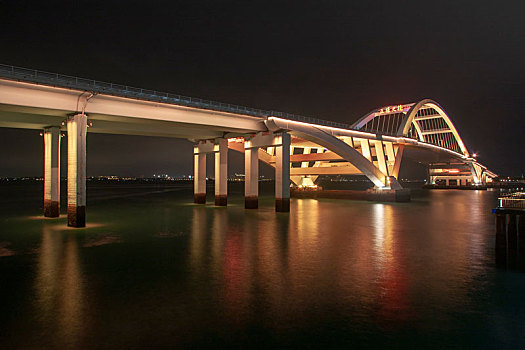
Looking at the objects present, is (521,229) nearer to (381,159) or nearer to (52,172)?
(52,172)

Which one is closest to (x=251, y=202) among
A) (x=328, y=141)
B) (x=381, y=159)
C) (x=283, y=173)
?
(x=283, y=173)

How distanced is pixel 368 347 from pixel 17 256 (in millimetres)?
14941

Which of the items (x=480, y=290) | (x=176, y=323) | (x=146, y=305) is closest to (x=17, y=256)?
(x=146, y=305)

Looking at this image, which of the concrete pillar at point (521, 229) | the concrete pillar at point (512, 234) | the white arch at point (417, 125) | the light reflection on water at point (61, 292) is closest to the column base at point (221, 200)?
the light reflection on water at point (61, 292)

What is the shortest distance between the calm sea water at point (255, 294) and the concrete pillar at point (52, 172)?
10515mm

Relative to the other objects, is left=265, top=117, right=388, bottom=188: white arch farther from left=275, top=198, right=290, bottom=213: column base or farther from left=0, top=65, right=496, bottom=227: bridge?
left=275, top=198, right=290, bottom=213: column base

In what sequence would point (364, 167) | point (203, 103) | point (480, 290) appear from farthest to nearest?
point (364, 167) < point (203, 103) < point (480, 290)

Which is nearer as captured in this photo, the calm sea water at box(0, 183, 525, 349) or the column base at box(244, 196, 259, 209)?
the calm sea water at box(0, 183, 525, 349)

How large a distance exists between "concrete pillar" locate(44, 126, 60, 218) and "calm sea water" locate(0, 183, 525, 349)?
34.5 ft

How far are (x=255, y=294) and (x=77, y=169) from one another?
61.0 ft

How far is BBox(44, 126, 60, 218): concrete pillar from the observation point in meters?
29.3

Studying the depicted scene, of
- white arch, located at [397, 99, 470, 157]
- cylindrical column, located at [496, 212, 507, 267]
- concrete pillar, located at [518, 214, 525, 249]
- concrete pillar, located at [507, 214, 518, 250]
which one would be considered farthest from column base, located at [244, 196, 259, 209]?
A: white arch, located at [397, 99, 470, 157]

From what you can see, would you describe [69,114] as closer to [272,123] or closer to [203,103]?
[203,103]

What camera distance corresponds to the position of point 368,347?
Answer: 6945mm
